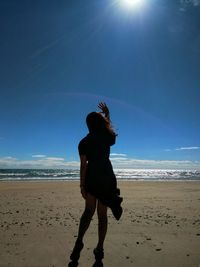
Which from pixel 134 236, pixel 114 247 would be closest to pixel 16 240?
pixel 114 247

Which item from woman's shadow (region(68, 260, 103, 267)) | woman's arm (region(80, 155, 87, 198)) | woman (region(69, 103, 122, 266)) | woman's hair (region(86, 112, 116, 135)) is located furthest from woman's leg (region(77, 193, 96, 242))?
woman's hair (region(86, 112, 116, 135))

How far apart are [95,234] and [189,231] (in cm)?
199

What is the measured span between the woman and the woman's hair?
0.02m

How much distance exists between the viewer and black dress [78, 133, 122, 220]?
4883 millimetres

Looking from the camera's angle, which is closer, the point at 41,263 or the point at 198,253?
the point at 41,263

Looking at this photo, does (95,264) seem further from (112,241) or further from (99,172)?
(112,241)

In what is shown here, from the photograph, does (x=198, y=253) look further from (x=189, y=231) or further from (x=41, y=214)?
(x=41, y=214)

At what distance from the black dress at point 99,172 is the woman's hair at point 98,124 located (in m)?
0.12

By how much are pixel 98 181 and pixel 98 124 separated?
2.86 feet

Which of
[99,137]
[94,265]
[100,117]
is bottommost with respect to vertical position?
[94,265]

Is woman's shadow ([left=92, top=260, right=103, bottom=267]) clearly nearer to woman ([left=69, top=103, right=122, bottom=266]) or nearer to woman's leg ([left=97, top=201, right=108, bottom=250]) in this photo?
woman ([left=69, top=103, right=122, bottom=266])

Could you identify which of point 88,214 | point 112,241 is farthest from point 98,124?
point 112,241

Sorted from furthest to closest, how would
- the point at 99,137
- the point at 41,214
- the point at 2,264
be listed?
the point at 41,214, the point at 99,137, the point at 2,264

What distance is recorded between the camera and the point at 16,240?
6051 millimetres
